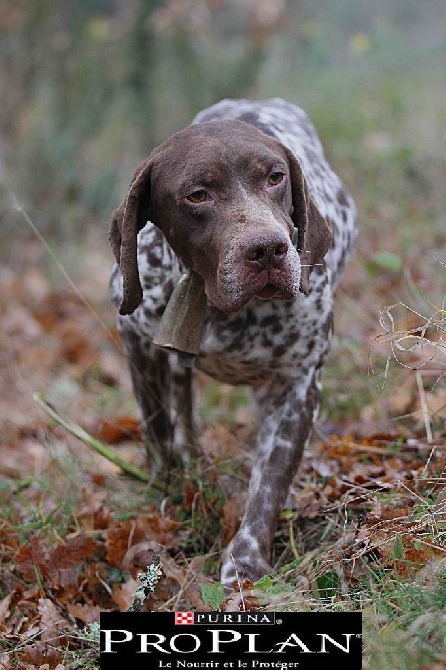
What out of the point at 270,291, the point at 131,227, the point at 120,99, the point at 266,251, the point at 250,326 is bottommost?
the point at 250,326

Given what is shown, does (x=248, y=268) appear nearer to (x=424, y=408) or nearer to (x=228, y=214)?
(x=228, y=214)

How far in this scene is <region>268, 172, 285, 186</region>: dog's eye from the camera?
3914 millimetres

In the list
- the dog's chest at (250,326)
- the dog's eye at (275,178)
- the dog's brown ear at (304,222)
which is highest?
the dog's eye at (275,178)

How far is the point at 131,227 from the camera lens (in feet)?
13.4

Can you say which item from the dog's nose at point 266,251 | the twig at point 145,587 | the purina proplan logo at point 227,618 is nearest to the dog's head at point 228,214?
the dog's nose at point 266,251

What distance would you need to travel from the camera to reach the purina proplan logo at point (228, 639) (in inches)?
119

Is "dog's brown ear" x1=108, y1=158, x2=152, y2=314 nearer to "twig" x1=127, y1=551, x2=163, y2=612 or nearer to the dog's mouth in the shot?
the dog's mouth

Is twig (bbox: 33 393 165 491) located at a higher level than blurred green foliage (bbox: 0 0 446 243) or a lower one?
lower

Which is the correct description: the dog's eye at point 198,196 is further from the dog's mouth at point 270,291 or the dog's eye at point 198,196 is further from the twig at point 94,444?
the twig at point 94,444

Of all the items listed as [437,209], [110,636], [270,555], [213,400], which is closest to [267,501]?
[270,555]

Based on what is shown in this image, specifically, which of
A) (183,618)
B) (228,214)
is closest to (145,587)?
(183,618)

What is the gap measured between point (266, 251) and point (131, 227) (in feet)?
2.47

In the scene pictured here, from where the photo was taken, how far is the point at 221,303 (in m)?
3.79

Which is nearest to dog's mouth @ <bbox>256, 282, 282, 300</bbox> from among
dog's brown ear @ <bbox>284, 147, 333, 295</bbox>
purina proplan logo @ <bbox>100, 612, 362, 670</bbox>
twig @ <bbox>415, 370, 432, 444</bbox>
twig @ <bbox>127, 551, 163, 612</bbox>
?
dog's brown ear @ <bbox>284, 147, 333, 295</bbox>
